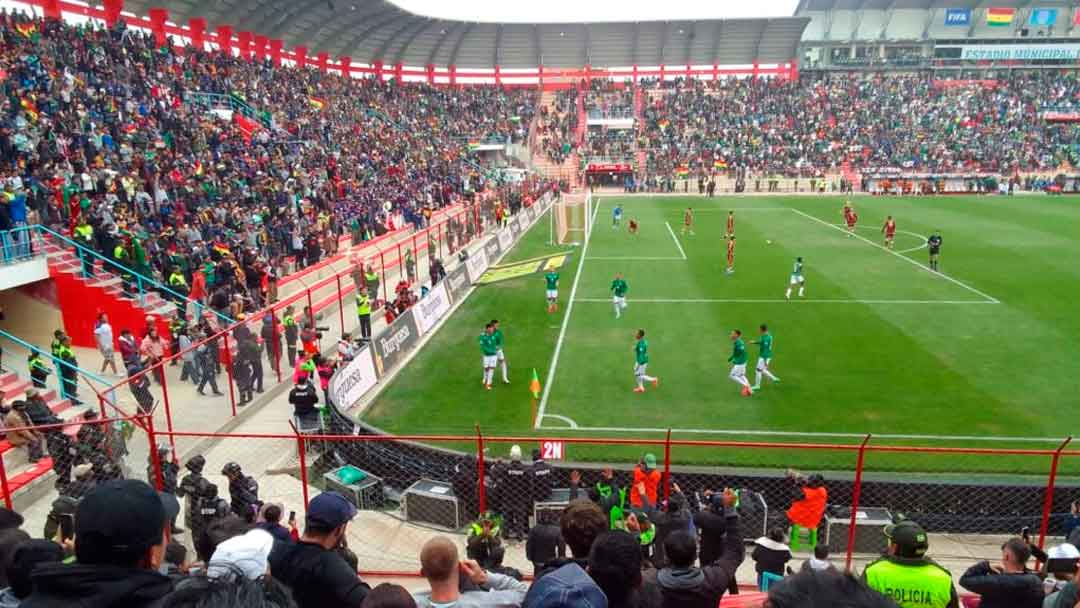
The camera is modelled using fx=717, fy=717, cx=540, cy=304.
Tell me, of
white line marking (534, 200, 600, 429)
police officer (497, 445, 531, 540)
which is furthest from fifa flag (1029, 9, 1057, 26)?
police officer (497, 445, 531, 540)

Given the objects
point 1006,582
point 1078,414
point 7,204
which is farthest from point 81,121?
point 1078,414

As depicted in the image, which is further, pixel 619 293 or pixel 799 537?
pixel 619 293

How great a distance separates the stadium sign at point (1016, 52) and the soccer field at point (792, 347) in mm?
50704

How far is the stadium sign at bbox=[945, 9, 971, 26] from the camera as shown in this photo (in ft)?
245

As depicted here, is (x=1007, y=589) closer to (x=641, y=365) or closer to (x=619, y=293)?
(x=641, y=365)

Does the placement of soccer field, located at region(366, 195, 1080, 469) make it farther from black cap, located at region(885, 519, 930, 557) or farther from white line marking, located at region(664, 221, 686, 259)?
black cap, located at region(885, 519, 930, 557)

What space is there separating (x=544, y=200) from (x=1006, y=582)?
4802 cm

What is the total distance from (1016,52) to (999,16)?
164 inches

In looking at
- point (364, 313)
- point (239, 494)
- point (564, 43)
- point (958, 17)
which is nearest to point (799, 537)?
point (239, 494)

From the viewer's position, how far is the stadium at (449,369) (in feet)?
13.8

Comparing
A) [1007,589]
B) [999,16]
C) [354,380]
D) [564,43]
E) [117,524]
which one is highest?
[999,16]

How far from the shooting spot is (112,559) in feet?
8.84

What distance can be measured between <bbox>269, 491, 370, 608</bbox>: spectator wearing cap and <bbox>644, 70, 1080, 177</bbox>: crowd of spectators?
64047 mm

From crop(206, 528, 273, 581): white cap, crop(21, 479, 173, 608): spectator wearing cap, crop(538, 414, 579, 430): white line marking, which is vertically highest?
crop(21, 479, 173, 608): spectator wearing cap
